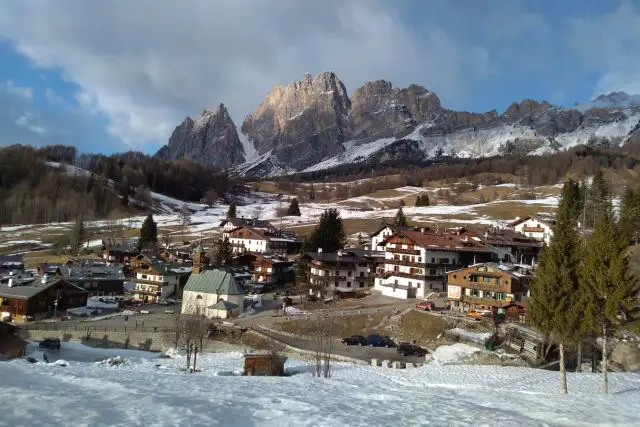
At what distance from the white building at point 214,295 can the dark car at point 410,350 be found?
79.6 ft

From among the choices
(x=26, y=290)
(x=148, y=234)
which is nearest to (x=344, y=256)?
(x=26, y=290)

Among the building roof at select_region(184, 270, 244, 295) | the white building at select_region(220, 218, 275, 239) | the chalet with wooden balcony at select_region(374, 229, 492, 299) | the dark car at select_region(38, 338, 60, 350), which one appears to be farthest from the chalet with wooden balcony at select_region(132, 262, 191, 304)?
the white building at select_region(220, 218, 275, 239)

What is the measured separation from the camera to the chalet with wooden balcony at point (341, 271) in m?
71.2

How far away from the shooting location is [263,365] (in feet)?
109

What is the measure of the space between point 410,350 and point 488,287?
57.4 feet

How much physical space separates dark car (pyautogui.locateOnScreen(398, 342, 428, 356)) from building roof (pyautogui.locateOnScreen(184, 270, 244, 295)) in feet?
83.8

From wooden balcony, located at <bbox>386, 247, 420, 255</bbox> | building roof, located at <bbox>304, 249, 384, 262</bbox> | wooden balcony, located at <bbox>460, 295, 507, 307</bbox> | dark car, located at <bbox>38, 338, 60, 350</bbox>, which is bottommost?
dark car, located at <bbox>38, 338, 60, 350</bbox>

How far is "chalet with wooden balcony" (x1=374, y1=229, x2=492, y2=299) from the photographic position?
2611 inches

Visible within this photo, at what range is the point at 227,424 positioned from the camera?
470 inches

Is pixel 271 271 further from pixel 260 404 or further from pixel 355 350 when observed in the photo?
pixel 260 404

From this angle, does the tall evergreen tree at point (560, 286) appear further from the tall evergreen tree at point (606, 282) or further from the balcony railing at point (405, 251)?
the balcony railing at point (405, 251)

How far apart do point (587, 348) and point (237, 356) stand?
28.9m

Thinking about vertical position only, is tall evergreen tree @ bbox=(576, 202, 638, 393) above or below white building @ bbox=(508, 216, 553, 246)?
below

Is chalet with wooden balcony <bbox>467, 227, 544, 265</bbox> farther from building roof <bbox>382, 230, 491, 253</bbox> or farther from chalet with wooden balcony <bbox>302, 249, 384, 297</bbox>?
chalet with wooden balcony <bbox>302, 249, 384, 297</bbox>
